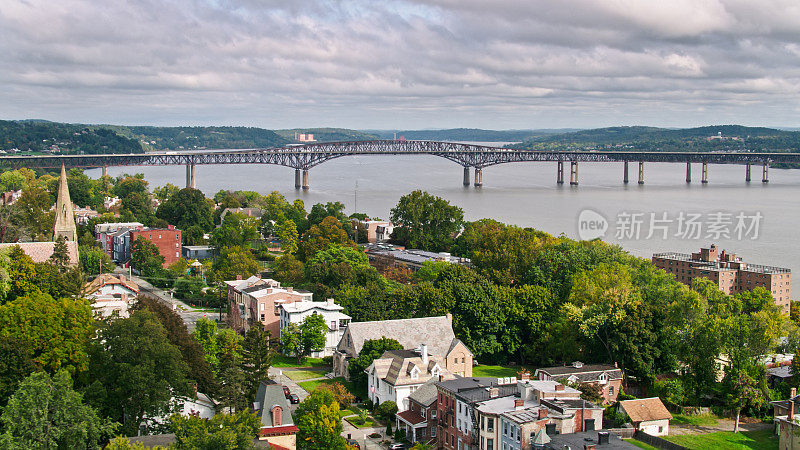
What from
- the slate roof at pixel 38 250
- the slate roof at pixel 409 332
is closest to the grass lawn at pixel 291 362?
the slate roof at pixel 409 332

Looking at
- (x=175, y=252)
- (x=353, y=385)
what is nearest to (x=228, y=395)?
(x=353, y=385)

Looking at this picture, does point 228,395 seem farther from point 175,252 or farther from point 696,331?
point 175,252

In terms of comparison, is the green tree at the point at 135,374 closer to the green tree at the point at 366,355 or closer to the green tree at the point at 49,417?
the green tree at the point at 49,417

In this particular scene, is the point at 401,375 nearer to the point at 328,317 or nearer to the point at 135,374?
the point at 328,317

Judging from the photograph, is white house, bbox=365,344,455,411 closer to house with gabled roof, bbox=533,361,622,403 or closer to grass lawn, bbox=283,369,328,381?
grass lawn, bbox=283,369,328,381

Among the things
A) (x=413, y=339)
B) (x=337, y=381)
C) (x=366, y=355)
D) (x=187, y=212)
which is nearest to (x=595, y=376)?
(x=413, y=339)

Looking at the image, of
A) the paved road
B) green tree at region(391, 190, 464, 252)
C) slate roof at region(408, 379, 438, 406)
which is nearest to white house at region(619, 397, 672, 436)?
slate roof at region(408, 379, 438, 406)
